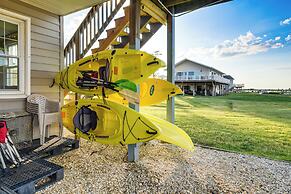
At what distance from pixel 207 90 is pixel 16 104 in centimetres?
1223

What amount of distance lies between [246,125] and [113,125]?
4.04 meters

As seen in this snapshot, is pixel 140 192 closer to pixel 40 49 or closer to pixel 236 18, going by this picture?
pixel 40 49

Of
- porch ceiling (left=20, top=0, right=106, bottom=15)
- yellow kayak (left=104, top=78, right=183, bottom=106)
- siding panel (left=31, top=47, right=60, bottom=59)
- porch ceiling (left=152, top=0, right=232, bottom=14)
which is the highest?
porch ceiling (left=152, top=0, right=232, bottom=14)

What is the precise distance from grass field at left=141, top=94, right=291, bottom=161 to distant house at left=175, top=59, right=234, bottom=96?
5.33 metres

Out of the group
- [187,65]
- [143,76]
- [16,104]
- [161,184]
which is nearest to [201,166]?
[161,184]

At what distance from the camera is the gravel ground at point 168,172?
2.13 metres

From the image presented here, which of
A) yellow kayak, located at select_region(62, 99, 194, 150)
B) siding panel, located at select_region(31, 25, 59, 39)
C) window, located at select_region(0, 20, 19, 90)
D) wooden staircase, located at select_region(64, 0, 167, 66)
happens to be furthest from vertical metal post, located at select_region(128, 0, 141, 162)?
window, located at select_region(0, 20, 19, 90)

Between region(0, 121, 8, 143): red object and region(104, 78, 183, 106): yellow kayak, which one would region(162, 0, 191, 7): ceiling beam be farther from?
region(0, 121, 8, 143): red object

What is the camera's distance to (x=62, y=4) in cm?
323

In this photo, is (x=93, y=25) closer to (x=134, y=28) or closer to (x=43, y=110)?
(x=134, y=28)

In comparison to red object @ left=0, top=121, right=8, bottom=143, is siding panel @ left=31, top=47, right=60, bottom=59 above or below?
above

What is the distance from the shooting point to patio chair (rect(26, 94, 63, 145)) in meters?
2.95

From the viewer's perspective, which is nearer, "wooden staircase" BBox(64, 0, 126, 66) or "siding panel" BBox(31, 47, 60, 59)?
"siding panel" BBox(31, 47, 60, 59)

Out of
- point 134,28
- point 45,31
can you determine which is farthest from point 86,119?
point 45,31
